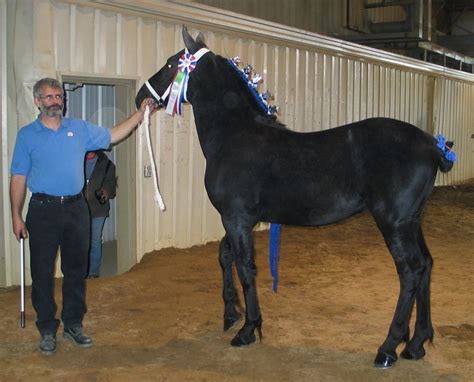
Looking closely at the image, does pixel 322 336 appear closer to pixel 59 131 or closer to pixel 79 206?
pixel 79 206

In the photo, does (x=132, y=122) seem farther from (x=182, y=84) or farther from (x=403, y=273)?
(x=403, y=273)

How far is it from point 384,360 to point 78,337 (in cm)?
225

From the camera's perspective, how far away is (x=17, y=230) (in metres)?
4.04

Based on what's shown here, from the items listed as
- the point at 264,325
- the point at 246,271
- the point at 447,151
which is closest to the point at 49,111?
the point at 246,271

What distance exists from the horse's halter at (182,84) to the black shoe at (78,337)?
6.01 feet

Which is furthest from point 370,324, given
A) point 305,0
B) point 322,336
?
point 305,0

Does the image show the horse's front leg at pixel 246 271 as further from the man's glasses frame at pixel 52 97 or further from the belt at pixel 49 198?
the man's glasses frame at pixel 52 97

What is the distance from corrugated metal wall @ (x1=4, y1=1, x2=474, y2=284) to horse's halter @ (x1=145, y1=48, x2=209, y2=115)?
188 cm

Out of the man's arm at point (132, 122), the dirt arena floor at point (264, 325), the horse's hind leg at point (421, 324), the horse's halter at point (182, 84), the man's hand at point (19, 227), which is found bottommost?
the dirt arena floor at point (264, 325)

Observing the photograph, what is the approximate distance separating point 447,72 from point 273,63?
8.73 m

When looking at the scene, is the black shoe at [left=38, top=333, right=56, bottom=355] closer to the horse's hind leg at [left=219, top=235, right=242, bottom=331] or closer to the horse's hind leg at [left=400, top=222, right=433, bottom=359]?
the horse's hind leg at [left=219, top=235, right=242, bottom=331]

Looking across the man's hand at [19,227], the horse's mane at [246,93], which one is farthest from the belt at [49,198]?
the horse's mane at [246,93]

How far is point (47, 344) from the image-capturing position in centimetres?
408

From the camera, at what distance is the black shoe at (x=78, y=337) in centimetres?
423
